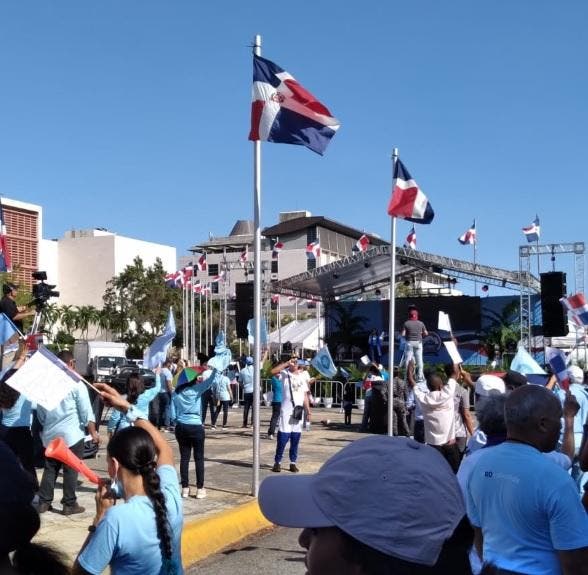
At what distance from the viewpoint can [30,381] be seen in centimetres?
514

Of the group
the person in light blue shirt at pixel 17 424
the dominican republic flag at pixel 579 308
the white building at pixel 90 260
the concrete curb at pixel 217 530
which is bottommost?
the concrete curb at pixel 217 530

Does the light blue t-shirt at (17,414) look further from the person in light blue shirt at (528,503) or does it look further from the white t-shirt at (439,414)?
the person in light blue shirt at (528,503)

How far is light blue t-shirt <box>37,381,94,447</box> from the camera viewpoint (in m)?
9.57

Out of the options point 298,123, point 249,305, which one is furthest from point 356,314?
point 298,123

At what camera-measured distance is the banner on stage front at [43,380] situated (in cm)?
514

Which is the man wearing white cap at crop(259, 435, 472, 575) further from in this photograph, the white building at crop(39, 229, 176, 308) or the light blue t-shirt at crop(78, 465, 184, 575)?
the white building at crop(39, 229, 176, 308)

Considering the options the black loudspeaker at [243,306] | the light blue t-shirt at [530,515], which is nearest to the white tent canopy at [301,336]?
the black loudspeaker at [243,306]

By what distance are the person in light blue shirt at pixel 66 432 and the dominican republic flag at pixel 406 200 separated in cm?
721

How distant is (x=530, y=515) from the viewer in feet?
10.7

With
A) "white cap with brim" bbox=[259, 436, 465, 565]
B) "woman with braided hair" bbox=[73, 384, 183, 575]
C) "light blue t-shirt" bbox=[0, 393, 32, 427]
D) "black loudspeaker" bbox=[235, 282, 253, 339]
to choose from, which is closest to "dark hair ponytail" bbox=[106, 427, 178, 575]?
"woman with braided hair" bbox=[73, 384, 183, 575]

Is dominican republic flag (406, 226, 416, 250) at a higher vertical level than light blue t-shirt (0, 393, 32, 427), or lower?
higher

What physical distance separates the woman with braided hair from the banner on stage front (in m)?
1.14

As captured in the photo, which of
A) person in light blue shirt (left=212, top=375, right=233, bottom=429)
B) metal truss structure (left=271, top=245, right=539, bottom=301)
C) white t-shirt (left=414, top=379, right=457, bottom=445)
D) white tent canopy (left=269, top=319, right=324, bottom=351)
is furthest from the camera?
white tent canopy (left=269, top=319, right=324, bottom=351)

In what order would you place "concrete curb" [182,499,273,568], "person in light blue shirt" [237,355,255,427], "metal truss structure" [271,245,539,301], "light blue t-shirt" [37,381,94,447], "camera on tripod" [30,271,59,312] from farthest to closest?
"metal truss structure" [271,245,539,301]
"person in light blue shirt" [237,355,255,427]
"camera on tripod" [30,271,59,312]
"light blue t-shirt" [37,381,94,447]
"concrete curb" [182,499,273,568]
